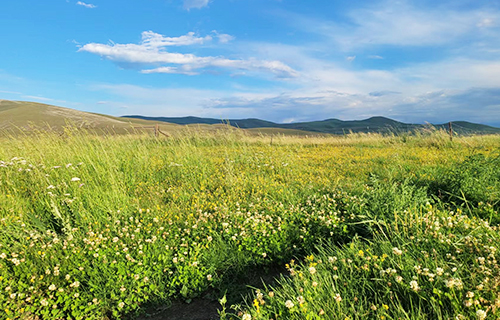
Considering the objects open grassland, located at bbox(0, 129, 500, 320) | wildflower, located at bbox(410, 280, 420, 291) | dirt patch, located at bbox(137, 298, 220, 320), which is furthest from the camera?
dirt patch, located at bbox(137, 298, 220, 320)

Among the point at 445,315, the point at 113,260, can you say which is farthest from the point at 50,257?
the point at 445,315

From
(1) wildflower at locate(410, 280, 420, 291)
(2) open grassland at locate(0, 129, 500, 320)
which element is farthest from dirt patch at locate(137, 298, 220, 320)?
(1) wildflower at locate(410, 280, 420, 291)

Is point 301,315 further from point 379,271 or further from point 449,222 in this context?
point 449,222

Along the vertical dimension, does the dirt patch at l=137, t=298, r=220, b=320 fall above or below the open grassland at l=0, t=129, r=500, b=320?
below

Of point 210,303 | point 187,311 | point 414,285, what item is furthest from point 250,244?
point 414,285

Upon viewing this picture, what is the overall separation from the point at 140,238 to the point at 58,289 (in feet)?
3.65

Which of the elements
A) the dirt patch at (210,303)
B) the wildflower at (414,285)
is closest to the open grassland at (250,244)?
the wildflower at (414,285)

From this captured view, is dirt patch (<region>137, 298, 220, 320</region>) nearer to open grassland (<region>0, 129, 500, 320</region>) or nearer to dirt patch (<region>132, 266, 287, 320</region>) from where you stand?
dirt patch (<region>132, 266, 287, 320</region>)

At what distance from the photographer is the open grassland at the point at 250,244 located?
2.60 metres

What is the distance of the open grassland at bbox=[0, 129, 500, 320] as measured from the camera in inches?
102

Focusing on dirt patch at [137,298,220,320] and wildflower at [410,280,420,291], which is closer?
wildflower at [410,280,420,291]

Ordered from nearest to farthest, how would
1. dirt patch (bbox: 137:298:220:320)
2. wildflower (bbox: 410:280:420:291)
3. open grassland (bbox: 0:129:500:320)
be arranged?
wildflower (bbox: 410:280:420:291) < open grassland (bbox: 0:129:500:320) < dirt patch (bbox: 137:298:220:320)

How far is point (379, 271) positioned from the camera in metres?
2.87

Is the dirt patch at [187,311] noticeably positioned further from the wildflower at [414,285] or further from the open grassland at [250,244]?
the wildflower at [414,285]
